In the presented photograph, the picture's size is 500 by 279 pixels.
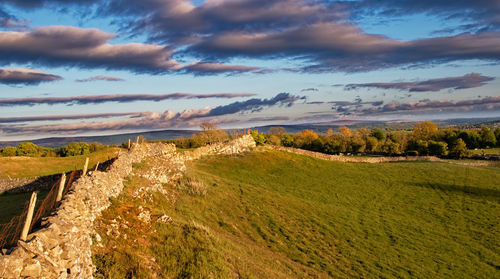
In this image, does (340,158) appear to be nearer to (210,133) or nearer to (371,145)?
(210,133)

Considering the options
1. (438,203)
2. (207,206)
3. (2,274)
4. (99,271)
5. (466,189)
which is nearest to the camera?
(2,274)

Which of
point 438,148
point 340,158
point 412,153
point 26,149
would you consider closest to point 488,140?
point 438,148

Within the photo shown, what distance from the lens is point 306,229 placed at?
23.1 metres

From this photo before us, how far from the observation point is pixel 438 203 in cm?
3475

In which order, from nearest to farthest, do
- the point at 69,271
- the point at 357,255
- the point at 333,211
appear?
1. the point at 69,271
2. the point at 357,255
3. the point at 333,211

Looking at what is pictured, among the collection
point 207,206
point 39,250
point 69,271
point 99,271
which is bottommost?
point 207,206

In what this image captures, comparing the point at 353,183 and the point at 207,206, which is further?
the point at 353,183

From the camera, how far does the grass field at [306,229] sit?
13.0 meters

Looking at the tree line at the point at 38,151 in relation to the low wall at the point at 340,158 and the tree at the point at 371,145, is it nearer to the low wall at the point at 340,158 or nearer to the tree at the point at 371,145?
the low wall at the point at 340,158

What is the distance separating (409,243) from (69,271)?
2346 cm

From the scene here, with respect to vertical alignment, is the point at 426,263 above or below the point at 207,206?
below

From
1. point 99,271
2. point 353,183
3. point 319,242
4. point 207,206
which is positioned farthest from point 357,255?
point 353,183

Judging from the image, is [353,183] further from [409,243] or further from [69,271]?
[69,271]

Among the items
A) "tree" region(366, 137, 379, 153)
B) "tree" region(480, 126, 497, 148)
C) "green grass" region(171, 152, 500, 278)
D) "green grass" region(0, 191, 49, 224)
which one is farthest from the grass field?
"tree" region(480, 126, 497, 148)
